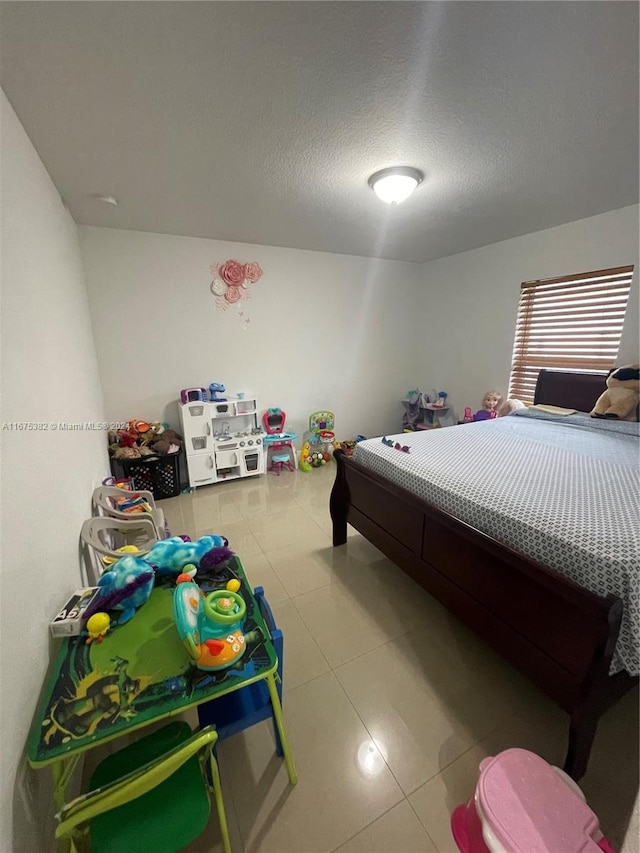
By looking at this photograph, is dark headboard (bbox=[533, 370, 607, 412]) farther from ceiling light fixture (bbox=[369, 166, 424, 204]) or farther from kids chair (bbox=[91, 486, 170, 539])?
kids chair (bbox=[91, 486, 170, 539])

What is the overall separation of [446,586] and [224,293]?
3.03 metres

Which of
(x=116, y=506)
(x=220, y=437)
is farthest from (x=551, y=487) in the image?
(x=220, y=437)

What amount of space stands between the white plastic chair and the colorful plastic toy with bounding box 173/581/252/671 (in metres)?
0.55

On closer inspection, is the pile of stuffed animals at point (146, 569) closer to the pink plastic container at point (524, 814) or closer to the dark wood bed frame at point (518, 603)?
the dark wood bed frame at point (518, 603)

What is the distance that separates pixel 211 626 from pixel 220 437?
2.57 meters

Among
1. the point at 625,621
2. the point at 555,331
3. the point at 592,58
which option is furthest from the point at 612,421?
the point at 592,58

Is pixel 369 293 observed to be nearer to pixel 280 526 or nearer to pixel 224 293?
pixel 224 293

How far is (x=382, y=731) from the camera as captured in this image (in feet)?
4.13

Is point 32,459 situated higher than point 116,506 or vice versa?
point 32,459

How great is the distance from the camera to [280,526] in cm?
262

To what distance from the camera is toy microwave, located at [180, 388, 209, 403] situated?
311cm

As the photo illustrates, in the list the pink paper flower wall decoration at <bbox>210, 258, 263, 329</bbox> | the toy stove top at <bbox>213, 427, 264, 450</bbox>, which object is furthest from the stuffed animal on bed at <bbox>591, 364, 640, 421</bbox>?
the pink paper flower wall decoration at <bbox>210, 258, 263, 329</bbox>

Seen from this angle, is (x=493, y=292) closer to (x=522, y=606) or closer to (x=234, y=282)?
(x=234, y=282)

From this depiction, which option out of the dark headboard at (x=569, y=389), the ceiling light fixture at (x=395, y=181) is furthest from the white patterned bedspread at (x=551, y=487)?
the ceiling light fixture at (x=395, y=181)
